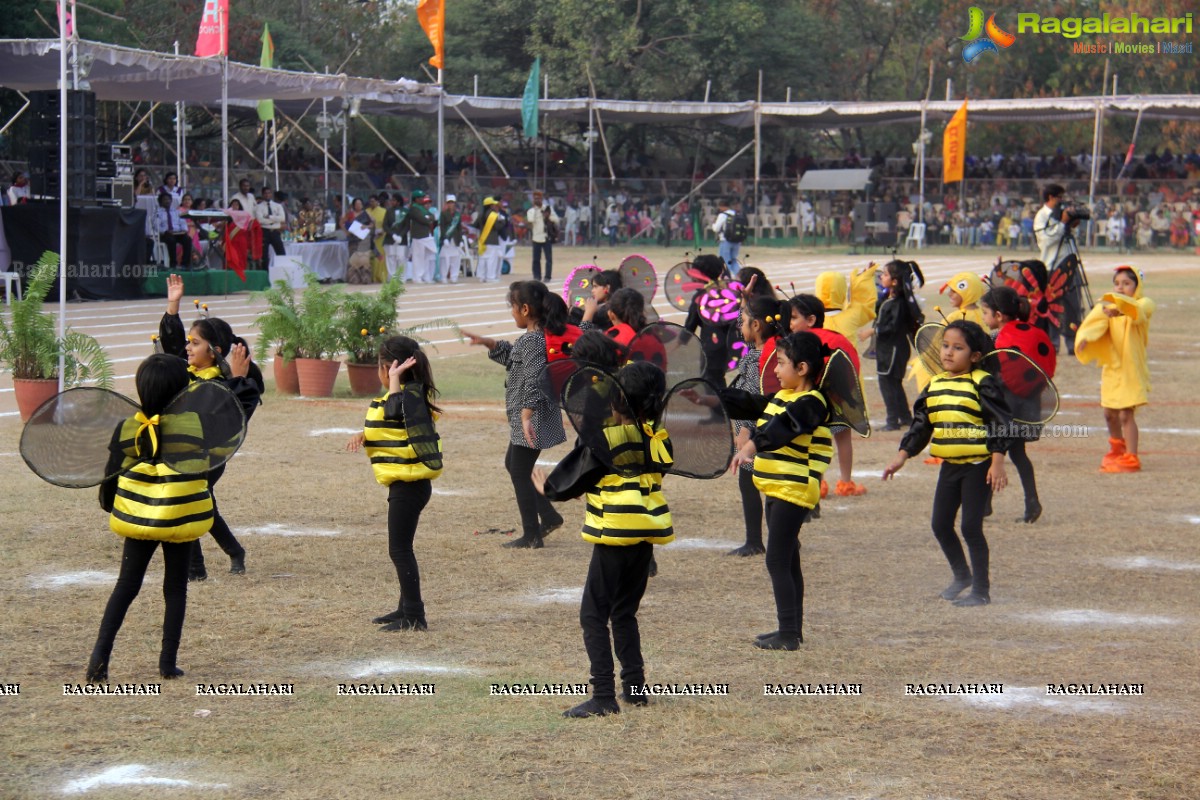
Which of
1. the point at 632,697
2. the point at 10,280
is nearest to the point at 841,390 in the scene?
the point at 632,697

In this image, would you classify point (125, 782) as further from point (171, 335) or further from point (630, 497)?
point (171, 335)

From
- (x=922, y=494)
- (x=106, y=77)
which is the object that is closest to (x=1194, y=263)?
(x=106, y=77)

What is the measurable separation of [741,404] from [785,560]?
83cm

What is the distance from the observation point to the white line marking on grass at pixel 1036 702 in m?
5.62

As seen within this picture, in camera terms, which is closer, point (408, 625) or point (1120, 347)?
point (408, 625)

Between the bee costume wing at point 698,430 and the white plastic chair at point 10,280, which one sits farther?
the white plastic chair at point 10,280

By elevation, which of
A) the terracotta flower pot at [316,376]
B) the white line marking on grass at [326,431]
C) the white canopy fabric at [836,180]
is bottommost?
the white line marking on grass at [326,431]

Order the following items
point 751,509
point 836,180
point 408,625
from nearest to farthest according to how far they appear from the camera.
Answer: point 408,625, point 751,509, point 836,180

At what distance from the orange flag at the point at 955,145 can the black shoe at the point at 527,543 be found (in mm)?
33796

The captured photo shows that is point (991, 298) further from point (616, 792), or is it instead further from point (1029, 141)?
point (1029, 141)

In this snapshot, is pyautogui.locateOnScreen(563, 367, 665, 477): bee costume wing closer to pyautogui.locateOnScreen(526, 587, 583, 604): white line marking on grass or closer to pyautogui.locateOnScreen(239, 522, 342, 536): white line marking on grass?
pyautogui.locateOnScreen(526, 587, 583, 604): white line marking on grass

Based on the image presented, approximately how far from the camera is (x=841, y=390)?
6.34m

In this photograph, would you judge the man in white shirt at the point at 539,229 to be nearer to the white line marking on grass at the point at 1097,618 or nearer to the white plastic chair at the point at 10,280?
the white plastic chair at the point at 10,280

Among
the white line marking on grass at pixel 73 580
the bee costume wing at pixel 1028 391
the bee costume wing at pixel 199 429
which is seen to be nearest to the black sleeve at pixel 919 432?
the bee costume wing at pixel 1028 391
